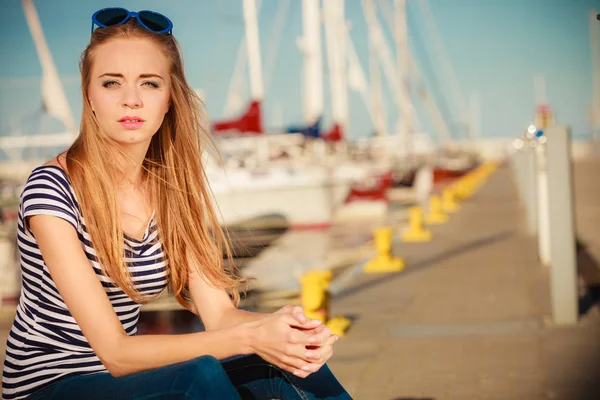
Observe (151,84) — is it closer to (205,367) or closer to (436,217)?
(205,367)

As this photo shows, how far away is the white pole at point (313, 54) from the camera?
29.0 meters

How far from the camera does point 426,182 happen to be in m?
29.8

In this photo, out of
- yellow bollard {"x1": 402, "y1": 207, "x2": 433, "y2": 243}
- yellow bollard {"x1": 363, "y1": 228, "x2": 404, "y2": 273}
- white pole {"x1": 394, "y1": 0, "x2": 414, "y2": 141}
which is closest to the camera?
yellow bollard {"x1": 363, "y1": 228, "x2": 404, "y2": 273}

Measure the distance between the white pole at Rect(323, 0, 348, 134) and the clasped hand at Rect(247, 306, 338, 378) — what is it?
98.3ft

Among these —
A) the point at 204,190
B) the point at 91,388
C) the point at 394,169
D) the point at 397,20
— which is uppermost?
the point at 397,20

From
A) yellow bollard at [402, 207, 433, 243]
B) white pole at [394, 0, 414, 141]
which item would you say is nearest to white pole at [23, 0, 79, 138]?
yellow bollard at [402, 207, 433, 243]

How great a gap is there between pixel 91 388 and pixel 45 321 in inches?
11.0

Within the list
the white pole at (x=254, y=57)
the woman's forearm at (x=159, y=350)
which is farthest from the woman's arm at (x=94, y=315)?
the white pole at (x=254, y=57)

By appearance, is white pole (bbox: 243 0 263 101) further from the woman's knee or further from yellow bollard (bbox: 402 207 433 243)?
the woman's knee

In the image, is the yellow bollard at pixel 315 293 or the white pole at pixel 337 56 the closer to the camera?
the yellow bollard at pixel 315 293

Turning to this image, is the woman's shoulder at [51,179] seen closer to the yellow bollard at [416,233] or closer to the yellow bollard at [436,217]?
the yellow bollard at [416,233]

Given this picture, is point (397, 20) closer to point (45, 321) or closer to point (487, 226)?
point (487, 226)

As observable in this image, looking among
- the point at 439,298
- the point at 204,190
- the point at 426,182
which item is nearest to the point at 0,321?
the point at 439,298

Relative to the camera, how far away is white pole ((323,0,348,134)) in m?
31.5
